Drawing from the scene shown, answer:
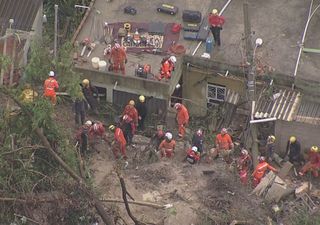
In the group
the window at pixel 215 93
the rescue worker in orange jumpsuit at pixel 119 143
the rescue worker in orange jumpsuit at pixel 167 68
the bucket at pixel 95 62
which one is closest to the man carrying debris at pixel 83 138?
the rescue worker in orange jumpsuit at pixel 119 143

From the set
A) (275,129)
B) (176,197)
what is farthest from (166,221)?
(275,129)

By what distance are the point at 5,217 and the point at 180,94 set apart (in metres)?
11.7

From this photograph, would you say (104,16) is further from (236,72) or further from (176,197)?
(176,197)

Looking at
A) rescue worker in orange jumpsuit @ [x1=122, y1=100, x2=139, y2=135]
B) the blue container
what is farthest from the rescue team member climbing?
rescue worker in orange jumpsuit @ [x1=122, y1=100, x2=139, y2=135]

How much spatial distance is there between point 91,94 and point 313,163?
787 centimetres

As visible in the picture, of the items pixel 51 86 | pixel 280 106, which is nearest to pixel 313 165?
pixel 280 106

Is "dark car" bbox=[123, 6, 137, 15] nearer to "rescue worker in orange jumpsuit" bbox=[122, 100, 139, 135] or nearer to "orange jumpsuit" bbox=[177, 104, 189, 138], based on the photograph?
"rescue worker in orange jumpsuit" bbox=[122, 100, 139, 135]

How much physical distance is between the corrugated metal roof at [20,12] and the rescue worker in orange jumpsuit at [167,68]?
534 centimetres

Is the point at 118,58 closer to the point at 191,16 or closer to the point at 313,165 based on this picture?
the point at 191,16

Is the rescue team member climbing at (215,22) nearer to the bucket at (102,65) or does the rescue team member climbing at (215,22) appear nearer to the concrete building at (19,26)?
the bucket at (102,65)

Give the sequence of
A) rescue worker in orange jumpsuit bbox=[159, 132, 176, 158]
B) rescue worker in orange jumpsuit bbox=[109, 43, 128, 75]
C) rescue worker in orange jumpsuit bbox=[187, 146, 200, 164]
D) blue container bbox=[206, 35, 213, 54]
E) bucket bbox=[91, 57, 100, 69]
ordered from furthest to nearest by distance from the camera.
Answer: blue container bbox=[206, 35, 213, 54], bucket bbox=[91, 57, 100, 69], rescue worker in orange jumpsuit bbox=[109, 43, 128, 75], rescue worker in orange jumpsuit bbox=[159, 132, 176, 158], rescue worker in orange jumpsuit bbox=[187, 146, 200, 164]

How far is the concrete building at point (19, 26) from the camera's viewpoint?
86.9ft

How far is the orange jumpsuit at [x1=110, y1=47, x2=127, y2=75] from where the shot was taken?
2585 cm

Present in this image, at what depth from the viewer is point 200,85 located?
27594 mm
